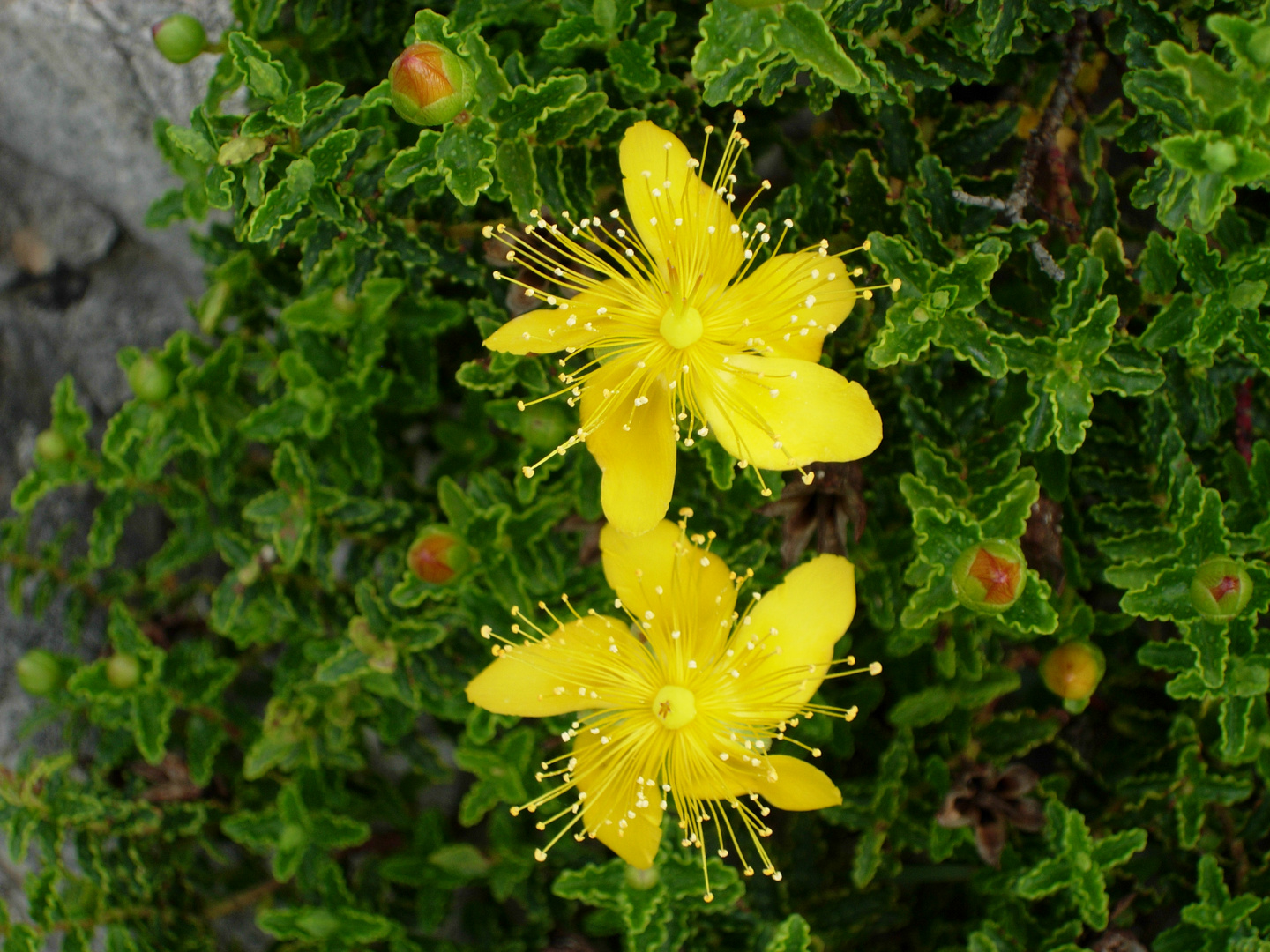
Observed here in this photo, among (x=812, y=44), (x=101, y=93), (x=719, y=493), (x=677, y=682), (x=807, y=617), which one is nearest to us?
(x=812, y=44)

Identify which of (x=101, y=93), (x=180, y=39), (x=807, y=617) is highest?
(x=101, y=93)

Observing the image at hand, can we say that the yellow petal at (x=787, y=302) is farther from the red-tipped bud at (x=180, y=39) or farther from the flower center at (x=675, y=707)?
the red-tipped bud at (x=180, y=39)

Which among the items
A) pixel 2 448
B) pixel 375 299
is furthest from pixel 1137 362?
pixel 2 448

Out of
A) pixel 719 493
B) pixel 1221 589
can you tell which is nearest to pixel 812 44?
pixel 719 493

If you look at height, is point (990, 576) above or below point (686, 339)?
below

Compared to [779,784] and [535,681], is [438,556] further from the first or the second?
[779,784]

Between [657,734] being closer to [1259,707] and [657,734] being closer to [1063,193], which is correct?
[1259,707]

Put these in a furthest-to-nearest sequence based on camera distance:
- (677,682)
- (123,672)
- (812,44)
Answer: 1. (123,672)
2. (677,682)
3. (812,44)
